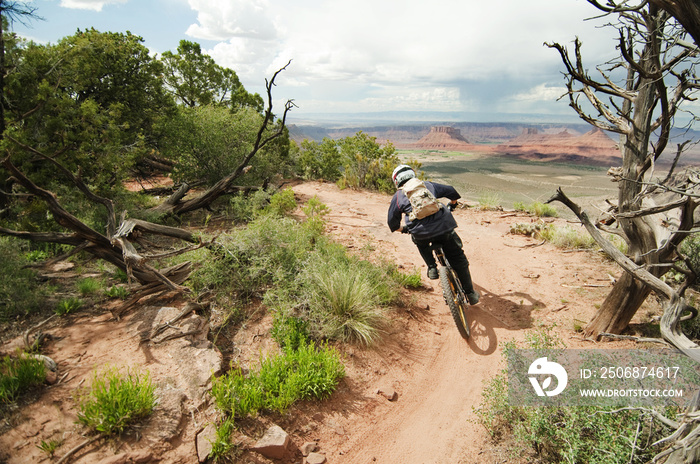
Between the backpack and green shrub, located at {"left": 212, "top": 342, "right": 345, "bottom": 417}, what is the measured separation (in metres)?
2.00

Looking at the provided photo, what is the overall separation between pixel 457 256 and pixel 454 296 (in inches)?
22.6

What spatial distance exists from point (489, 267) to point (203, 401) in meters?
5.73

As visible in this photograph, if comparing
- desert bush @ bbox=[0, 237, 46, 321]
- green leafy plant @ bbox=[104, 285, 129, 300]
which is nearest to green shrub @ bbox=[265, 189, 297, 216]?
green leafy plant @ bbox=[104, 285, 129, 300]

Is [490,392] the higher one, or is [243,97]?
[243,97]

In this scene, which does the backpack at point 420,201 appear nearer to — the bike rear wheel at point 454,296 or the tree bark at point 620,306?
the bike rear wheel at point 454,296

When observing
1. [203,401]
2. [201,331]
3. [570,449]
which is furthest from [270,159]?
[570,449]

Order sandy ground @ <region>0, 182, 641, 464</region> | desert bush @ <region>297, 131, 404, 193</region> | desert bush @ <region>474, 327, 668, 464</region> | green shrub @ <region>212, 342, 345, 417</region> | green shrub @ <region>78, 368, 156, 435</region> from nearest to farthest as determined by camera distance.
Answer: desert bush @ <region>474, 327, 668, 464</region> → green shrub @ <region>78, 368, 156, 435</region> → sandy ground @ <region>0, 182, 641, 464</region> → green shrub @ <region>212, 342, 345, 417</region> → desert bush @ <region>297, 131, 404, 193</region>

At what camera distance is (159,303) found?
5020 mm

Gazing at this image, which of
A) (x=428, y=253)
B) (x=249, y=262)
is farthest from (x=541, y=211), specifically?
(x=249, y=262)

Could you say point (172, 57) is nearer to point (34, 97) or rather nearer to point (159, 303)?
point (34, 97)

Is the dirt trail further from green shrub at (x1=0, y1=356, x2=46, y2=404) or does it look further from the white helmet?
green shrub at (x1=0, y1=356, x2=46, y2=404)

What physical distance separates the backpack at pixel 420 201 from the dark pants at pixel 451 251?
0.38 m

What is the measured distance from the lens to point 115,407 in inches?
116

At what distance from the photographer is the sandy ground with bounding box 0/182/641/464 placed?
299 cm
